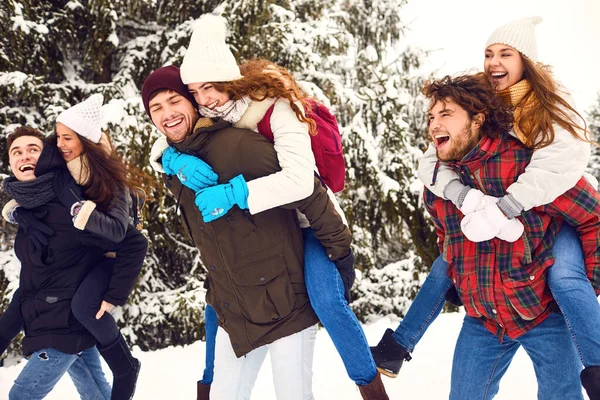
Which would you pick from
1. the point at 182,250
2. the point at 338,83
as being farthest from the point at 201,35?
the point at 182,250

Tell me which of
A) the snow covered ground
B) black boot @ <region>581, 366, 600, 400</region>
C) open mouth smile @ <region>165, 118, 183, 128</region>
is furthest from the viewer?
the snow covered ground

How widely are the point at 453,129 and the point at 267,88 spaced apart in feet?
2.51

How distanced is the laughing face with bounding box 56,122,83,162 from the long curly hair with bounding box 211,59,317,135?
109 centimetres

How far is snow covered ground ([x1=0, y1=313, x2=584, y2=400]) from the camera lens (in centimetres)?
Result: 334

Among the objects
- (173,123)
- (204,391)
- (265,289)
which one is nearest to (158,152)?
(173,123)

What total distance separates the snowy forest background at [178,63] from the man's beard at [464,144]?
423cm

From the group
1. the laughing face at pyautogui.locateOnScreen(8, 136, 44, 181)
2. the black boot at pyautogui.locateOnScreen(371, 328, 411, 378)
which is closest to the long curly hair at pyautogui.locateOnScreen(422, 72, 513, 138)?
the black boot at pyautogui.locateOnScreen(371, 328, 411, 378)

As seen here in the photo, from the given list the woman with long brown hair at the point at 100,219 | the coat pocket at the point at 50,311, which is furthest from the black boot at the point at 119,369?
the coat pocket at the point at 50,311

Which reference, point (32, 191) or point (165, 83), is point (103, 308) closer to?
point (32, 191)

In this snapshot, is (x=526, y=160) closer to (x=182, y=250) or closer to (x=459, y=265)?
(x=459, y=265)

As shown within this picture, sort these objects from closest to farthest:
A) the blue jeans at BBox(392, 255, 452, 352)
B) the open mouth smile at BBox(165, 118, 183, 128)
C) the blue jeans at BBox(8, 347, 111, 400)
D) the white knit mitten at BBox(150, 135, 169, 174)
→ the open mouth smile at BBox(165, 118, 183, 128) → the white knit mitten at BBox(150, 135, 169, 174) → the blue jeans at BBox(392, 255, 452, 352) → the blue jeans at BBox(8, 347, 111, 400)

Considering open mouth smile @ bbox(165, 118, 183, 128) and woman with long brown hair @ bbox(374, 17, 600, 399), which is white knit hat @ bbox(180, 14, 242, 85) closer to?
open mouth smile @ bbox(165, 118, 183, 128)

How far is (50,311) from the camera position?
2387mm

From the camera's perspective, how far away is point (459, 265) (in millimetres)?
2033
